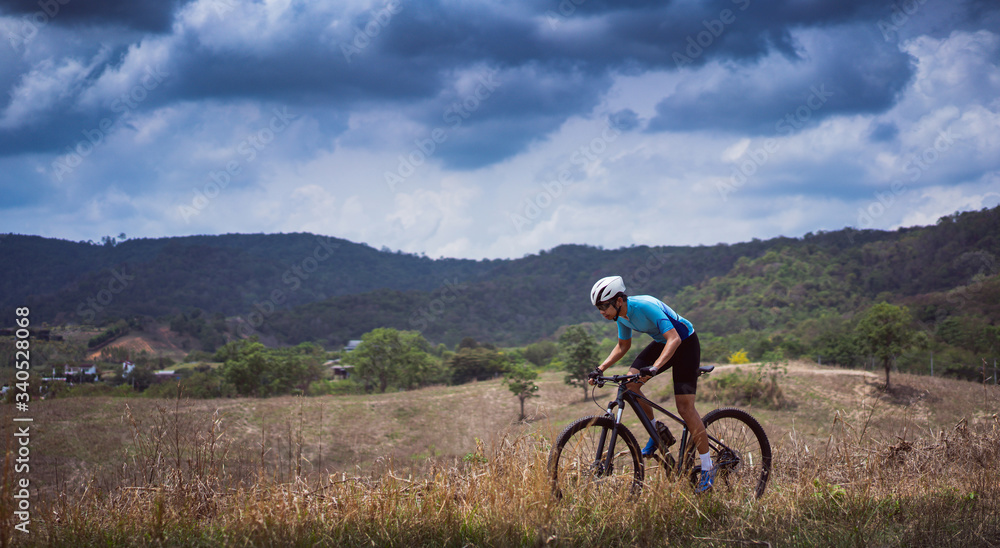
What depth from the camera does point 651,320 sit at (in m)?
4.40

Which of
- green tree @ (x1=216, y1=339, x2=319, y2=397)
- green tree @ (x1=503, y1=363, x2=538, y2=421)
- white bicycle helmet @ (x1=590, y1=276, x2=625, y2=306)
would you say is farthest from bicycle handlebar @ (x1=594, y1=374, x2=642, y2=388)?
green tree @ (x1=216, y1=339, x2=319, y2=397)

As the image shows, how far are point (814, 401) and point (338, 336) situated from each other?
101m

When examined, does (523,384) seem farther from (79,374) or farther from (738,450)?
(79,374)

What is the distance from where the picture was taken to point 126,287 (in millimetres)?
126062

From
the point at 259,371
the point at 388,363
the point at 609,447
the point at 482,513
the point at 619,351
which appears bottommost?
the point at 388,363

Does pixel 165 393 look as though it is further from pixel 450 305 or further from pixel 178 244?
pixel 178 244

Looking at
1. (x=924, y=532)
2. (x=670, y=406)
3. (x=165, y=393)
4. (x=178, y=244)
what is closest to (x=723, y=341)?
(x=670, y=406)

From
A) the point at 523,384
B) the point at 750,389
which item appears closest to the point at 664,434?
the point at 750,389

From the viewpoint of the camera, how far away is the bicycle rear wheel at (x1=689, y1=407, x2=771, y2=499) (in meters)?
4.58

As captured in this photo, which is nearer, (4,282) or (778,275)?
(778,275)
